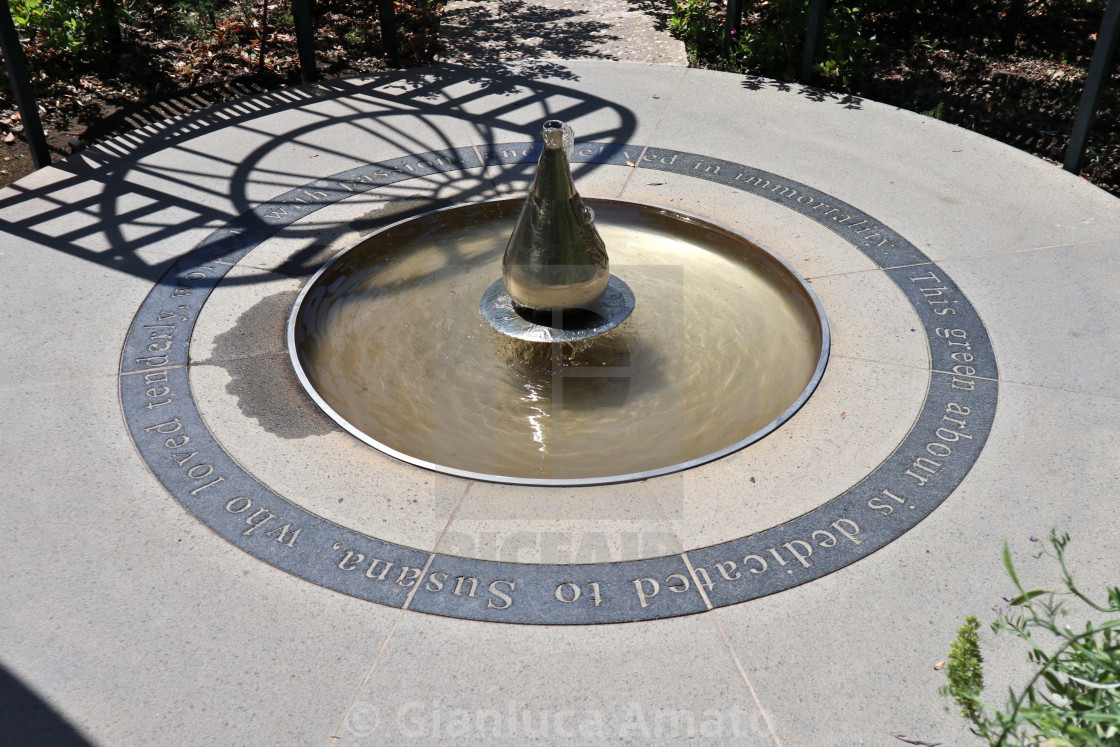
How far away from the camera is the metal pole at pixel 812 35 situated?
386 inches

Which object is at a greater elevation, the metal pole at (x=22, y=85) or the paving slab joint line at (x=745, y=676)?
the metal pole at (x=22, y=85)

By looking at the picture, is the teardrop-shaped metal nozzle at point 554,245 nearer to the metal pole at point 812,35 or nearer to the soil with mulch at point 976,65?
the soil with mulch at point 976,65

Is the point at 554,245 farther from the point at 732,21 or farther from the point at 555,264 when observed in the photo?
the point at 732,21

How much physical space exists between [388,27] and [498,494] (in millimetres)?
7413

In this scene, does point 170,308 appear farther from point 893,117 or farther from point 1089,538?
point 893,117

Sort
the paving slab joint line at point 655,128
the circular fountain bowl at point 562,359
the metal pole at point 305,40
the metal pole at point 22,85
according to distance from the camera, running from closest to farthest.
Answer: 1. the circular fountain bowl at point 562,359
2. the metal pole at point 22,85
3. the paving slab joint line at point 655,128
4. the metal pole at point 305,40

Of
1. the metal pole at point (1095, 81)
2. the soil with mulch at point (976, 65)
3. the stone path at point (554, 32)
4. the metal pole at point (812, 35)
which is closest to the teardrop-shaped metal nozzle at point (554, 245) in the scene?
the metal pole at point (1095, 81)

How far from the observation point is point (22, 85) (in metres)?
8.05

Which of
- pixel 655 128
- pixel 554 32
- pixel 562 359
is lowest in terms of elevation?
pixel 562 359

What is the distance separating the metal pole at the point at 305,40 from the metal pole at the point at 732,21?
4912mm

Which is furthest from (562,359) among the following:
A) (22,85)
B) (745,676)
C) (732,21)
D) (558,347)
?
(732,21)

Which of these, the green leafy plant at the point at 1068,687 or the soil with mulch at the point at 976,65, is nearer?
the green leafy plant at the point at 1068,687

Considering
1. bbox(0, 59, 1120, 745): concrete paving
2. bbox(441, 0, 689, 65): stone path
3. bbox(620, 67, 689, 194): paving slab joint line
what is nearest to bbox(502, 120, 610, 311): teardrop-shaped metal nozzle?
bbox(0, 59, 1120, 745): concrete paving

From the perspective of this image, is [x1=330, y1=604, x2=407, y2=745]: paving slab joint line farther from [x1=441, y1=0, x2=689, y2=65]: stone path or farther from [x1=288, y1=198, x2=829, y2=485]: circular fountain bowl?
[x1=441, y1=0, x2=689, y2=65]: stone path
